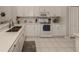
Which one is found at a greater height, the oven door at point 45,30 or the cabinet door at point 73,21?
the cabinet door at point 73,21

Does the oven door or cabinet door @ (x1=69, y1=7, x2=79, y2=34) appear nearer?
cabinet door @ (x1=69, y1=7, x2=79, y2=34)

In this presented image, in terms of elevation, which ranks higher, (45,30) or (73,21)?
(73,21)

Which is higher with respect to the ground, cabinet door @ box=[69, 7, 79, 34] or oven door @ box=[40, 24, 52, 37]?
cabinet door @ box=[69, 7, 79, 34]

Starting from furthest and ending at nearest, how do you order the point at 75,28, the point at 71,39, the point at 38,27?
the point at 38,27 < the point at 71,39 < the point at 75,28

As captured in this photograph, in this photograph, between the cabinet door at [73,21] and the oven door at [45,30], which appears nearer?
the cabinet door at [73,21]

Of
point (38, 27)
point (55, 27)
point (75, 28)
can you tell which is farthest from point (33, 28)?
point (75, 28)

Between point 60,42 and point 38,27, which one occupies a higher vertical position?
point 38,27

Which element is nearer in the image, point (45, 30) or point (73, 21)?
point (73, 21)
